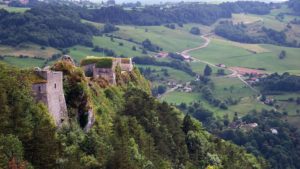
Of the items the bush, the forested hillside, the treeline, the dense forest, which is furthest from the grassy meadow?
the bush

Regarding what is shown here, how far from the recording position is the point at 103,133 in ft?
190

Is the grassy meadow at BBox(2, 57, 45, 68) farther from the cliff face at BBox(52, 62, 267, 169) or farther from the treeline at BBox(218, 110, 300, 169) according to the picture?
the cliff face at BBox(52, 62, 267, 169)

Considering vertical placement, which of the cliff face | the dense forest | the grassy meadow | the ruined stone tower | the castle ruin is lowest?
the dense forest

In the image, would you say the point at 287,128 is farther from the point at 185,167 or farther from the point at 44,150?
the point at 44,150

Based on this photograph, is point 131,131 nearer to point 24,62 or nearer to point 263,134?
point 263,134

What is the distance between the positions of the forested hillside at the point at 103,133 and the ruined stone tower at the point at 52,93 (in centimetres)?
99

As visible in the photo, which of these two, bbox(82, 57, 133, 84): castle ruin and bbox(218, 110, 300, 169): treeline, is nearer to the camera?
bbox(82, 57, 133, 84): castle ruin

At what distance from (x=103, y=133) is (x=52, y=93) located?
8652mm

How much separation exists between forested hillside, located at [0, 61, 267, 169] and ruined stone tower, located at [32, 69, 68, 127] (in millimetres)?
993

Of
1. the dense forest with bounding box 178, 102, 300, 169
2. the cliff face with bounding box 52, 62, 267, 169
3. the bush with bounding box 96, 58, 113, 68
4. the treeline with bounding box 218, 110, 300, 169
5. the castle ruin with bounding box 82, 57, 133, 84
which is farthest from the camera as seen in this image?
the dense forest with bounding box 178, 102, 300, 169

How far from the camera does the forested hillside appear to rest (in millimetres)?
44438

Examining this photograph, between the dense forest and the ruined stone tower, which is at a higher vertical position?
the ruined stone tower

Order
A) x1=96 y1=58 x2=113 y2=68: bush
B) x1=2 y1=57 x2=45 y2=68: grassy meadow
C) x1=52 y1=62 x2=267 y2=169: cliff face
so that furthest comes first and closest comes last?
x1=2 y1=57 x2=45 y2=68: grassy meadow < x1=96 y1=58 x2=113 y2=68: bush < x1=52 y1=62 x2=267 y2=169: cliff face

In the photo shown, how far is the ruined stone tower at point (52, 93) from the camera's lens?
50.0 meters
